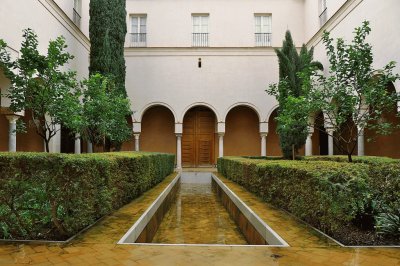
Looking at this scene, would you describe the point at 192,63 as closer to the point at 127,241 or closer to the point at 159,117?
the point at 159,117

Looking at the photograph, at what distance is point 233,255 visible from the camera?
10.2 ft

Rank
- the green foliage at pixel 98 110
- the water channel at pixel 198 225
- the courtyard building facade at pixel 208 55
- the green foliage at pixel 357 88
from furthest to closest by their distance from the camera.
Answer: the courtyard building facade at pixel 208 55 → the green foliage at pixel 98 110 → the green foliage at pixel 357 88 → the water channel at pixel 198 225

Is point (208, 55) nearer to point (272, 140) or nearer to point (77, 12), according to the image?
point (272, 140)

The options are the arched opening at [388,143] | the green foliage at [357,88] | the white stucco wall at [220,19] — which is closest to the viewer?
the green foliage at [357,88]

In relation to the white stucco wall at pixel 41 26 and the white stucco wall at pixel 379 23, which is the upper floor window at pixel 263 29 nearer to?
the white stucco wall at pixel 379 23

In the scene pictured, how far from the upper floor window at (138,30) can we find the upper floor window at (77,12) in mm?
3210

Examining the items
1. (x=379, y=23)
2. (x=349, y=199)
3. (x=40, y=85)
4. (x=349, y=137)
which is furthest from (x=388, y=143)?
(x=40, y=85)

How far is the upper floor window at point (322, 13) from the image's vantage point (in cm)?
1643

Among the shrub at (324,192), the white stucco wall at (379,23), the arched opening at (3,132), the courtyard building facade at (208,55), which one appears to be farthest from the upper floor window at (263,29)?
the shrub at (324,192)

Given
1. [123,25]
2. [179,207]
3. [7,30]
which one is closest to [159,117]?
[123,25]

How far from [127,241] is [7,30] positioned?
908 centimetres

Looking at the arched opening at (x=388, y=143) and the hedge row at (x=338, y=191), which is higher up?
the arched opening at (x=388, y=143)

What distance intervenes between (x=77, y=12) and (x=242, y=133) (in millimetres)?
11150

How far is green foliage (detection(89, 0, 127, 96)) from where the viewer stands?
14336 millimetres
